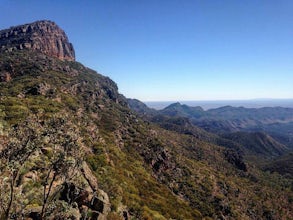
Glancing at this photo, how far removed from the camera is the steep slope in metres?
24.6

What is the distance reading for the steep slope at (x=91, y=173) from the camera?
24.6 m

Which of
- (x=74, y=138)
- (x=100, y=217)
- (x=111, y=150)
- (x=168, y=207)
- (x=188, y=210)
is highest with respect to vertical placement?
(x=74, y=138)

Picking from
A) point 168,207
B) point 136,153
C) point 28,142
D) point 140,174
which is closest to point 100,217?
point 28,142

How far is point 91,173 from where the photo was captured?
50.4m

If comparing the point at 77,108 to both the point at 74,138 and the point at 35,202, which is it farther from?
the point at 74,138

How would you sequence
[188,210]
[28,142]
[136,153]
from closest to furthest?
[28,142], [188,210], [136,153]

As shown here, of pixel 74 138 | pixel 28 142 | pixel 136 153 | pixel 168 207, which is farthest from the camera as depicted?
pixel 136 153

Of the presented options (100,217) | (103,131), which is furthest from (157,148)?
(100,217)

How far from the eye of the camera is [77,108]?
15738 centimetres

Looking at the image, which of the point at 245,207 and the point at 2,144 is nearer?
the point at 2,144

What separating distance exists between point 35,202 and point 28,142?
16.2m

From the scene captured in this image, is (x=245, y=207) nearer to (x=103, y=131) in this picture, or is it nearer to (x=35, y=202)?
(x=103, y=131)

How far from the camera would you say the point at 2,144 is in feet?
73.6

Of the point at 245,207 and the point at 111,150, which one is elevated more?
the point at 111,150
